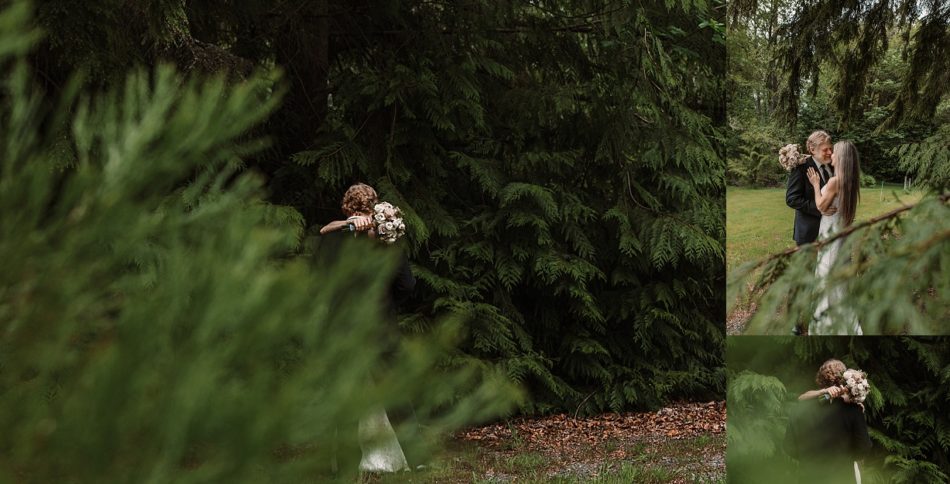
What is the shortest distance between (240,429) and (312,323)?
8 cm

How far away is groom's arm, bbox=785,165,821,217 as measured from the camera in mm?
2900

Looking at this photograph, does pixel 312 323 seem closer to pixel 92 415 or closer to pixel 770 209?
pixel 92 415

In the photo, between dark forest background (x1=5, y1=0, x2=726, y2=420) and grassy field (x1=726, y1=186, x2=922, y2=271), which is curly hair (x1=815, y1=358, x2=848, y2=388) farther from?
dark forest background (x1=5, y1=0, x2=726, y2=420)

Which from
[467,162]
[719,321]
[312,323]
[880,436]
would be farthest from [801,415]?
[719,321]

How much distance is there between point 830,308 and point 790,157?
737mm

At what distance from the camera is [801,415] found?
2762 millimetres

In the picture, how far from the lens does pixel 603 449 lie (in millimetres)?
5824

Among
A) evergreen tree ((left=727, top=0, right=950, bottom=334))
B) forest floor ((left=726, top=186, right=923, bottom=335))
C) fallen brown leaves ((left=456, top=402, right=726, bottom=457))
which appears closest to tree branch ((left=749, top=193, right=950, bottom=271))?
evergreen tree ((left=727, top=0, right=950, bottom=334))

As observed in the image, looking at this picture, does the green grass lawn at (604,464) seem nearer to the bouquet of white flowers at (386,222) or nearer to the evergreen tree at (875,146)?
the bouquet of white flowers at (386,222)

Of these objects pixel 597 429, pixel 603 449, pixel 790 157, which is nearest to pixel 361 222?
pixel 790 157

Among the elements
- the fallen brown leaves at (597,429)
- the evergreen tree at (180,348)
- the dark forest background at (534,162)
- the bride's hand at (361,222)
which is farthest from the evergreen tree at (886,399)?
the fallen brown leaves at (597,429)

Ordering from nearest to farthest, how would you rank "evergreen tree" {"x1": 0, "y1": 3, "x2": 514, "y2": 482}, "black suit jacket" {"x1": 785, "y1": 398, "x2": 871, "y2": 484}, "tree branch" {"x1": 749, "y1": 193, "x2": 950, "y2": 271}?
"evergreen tree" {"x1": 0, "y1": 3, "x2": 514, "y2": 482}
"tree branch" {"x1": 749, "y1": 193, "x2": 950, "y2": 271}
"black suit jacket" {"x1": 785, "y1": 398, "x2": 871, "y2": 484}

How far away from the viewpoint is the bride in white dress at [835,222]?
2.42 metres

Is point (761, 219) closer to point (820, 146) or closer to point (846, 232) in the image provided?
point (820, 146)
